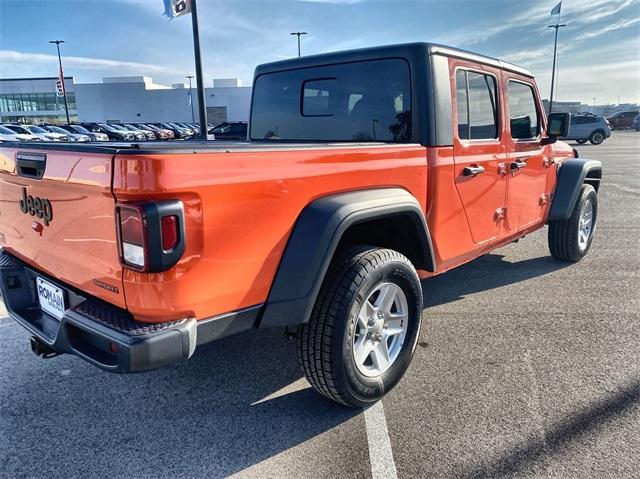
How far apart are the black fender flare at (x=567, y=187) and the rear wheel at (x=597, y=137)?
24657 millimetres

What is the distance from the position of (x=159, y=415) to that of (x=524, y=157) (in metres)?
3.48

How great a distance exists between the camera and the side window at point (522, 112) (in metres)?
4.06

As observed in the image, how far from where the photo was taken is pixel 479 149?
348cm

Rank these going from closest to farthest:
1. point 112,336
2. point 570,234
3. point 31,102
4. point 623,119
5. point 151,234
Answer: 1. point 151,234
2. point 112,336
3. point 570,234
4. point 623,119
5. point 31,102

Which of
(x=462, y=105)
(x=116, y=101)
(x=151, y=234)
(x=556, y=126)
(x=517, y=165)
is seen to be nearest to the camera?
(x=151, y=234)

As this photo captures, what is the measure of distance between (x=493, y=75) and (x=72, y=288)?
3.32 metres

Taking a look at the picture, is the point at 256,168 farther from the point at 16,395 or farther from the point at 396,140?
the point at 16,395

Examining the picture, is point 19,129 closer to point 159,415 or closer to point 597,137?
point 159,415

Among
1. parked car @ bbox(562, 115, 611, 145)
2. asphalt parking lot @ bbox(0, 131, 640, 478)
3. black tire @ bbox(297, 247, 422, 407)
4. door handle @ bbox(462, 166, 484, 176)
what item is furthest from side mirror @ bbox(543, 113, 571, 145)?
parked car @ bbox(562, 115, 611, 145)

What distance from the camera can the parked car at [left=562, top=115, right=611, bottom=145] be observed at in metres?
25.7

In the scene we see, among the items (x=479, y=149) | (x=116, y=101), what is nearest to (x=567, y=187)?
(x=479, y=149)

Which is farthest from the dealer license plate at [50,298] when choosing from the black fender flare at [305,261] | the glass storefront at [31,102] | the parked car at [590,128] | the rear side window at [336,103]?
the glass storefront at [31,102]

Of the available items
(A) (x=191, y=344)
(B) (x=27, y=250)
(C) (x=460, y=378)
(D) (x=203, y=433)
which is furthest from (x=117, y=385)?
(C) (x=460, y=378)

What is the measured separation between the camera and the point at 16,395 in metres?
2.91
